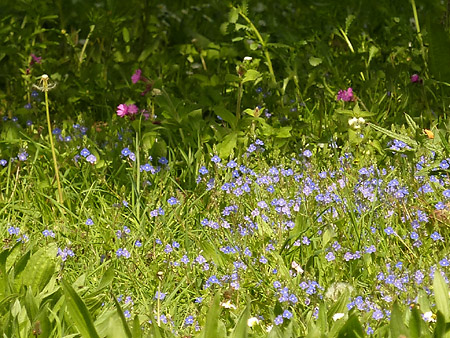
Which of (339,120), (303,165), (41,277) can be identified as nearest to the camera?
(41,277)

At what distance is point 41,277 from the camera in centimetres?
282

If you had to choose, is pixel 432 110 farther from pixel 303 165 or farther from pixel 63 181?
pixel 63 181

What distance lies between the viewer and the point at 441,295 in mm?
2477

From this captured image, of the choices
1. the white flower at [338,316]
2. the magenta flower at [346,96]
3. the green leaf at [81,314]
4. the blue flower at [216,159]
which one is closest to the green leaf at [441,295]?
the white flower at [338,316]

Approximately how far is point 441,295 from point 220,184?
1221 mm

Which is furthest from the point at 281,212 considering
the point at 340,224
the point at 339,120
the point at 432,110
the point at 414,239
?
the point at 432,110

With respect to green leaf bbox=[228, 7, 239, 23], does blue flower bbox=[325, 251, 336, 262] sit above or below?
below

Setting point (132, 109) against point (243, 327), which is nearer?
point (243, 327)

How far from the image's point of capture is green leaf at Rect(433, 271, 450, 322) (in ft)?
8.12

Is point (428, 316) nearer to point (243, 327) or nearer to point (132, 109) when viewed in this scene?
point (243, 327)

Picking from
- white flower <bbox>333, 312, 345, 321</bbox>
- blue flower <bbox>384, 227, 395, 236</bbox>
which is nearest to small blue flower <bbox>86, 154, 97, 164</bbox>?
blue flower <bbox>384, 227, 395, 236</bbox>

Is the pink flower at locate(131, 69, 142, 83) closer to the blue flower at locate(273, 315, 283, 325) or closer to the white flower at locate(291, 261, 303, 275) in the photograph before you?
the white flower at locate(291, 261, 303, 275)

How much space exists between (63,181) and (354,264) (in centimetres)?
146

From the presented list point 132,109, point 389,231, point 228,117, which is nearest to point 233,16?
point 228,117
